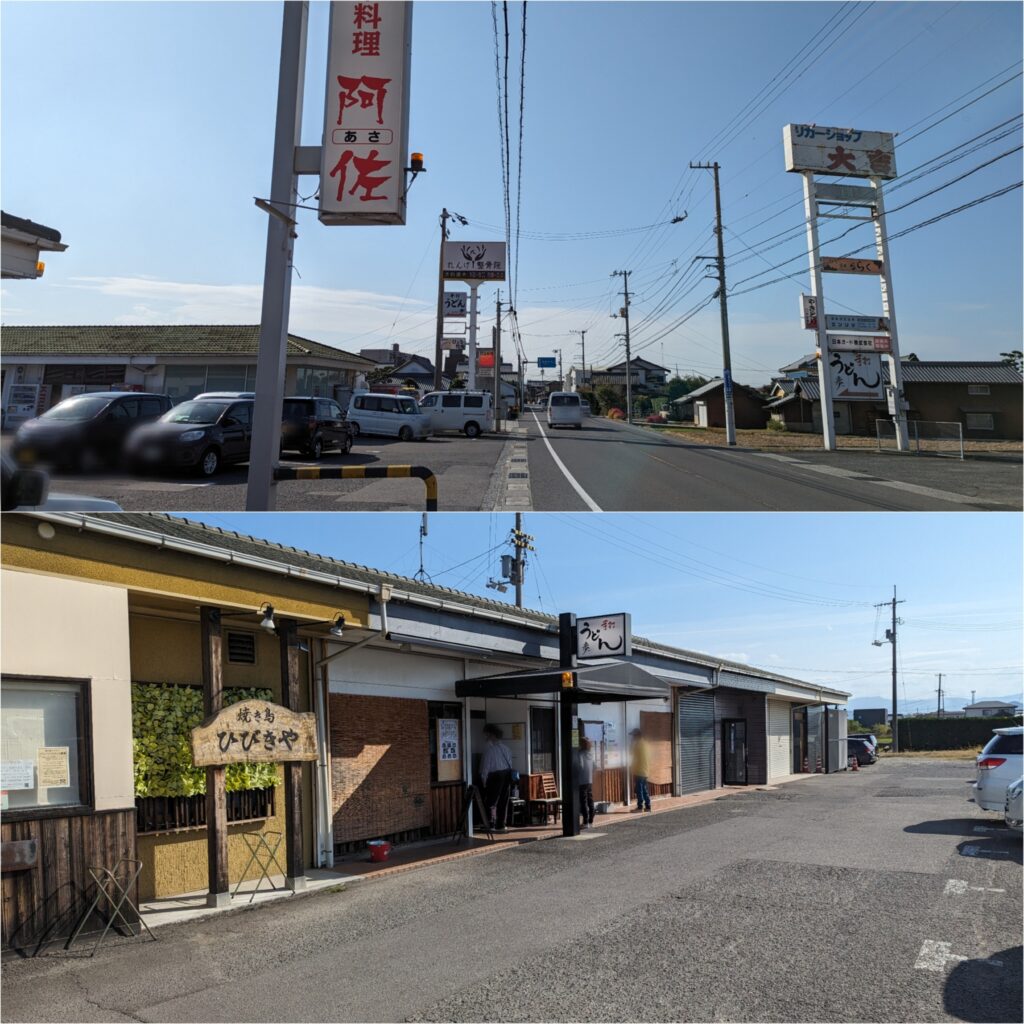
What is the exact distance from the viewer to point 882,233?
71.8ft

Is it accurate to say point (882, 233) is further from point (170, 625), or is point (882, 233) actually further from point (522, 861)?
point (170, 625)

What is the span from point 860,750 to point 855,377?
16.8m

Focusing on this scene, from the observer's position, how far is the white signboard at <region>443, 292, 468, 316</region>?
60.3 m

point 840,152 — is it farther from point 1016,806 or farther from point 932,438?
point 1016,806

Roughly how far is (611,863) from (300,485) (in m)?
5.72

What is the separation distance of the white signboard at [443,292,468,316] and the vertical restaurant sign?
171 ft

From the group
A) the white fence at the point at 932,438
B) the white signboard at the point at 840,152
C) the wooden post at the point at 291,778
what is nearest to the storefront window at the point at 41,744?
the wooden post at the point at 291,778

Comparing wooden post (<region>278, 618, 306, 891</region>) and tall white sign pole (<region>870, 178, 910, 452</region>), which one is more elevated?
tall white sign pole (<region>870, 178, 910, 452</region>)

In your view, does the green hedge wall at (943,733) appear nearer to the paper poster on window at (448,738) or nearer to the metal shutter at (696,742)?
→ the metal shutter at (696,742)

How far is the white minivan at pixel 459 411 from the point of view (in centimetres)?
3231

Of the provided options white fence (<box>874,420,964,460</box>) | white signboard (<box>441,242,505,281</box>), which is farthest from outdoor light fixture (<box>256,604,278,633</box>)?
white signboard (<box>441,242,505,281</box>)

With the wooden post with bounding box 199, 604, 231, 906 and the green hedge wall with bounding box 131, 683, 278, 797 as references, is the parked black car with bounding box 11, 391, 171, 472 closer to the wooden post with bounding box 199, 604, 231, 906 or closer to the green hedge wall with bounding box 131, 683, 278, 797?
the wooden post with bounding box 199, 604, 231, 906

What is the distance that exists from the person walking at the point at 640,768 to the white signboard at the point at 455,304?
140ft

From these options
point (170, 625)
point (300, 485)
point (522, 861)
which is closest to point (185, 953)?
point (170, 625)
